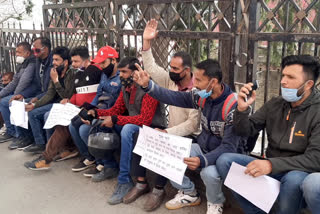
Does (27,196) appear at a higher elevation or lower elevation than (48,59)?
lower

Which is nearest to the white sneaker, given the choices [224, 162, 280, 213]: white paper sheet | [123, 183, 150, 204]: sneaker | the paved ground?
the paved ground

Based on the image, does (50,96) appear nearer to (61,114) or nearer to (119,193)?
(61,114)

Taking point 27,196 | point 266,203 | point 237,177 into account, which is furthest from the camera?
point 27,196

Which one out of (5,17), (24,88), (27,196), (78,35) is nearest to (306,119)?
(27,196)

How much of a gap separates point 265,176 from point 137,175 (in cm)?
149

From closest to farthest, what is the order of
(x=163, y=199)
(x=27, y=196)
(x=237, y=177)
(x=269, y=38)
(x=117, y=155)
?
(x=237, y=177), (x=269, y=38), (x=163, y=199), (x=27, y=196), (x=117, y=155)

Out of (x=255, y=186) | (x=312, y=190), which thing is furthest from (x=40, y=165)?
(x=312, y=190)

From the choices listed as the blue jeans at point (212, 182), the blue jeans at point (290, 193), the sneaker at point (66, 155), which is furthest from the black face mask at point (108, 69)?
the blue jeans at point (290, 193)

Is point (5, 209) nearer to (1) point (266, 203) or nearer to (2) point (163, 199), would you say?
(2) point (163, 199)

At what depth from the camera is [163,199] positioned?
3.38 meters

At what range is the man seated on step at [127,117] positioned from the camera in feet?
11.3

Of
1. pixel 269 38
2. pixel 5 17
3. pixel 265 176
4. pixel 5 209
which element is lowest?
pixel 5 209

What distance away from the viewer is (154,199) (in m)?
3.26

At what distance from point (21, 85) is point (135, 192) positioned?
3116 millimetres
